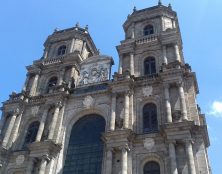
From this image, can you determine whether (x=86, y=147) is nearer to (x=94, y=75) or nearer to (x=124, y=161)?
(x=124, y=161)

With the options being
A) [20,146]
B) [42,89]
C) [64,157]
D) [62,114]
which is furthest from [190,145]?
[42,89]

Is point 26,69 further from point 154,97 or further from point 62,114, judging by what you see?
point 154,97

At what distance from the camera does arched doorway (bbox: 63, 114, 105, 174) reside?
2636 centimetres

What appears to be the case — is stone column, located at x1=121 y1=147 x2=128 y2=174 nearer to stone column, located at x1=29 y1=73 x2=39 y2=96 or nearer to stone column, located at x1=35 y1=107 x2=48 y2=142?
stone column, located at x1=35 y1=107 x2=48 y2=142

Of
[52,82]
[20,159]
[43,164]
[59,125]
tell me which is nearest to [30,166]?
[43,164]

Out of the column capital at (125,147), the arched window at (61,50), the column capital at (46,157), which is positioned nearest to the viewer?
the column capital at (125,147)

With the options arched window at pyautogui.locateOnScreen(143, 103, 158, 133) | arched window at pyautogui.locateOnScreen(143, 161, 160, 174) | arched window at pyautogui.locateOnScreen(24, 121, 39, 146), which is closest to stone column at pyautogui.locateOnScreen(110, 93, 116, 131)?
arched window at pyautogui.locateOnScreen(143, 103, 158, 133)

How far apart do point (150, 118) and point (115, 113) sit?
2876mm

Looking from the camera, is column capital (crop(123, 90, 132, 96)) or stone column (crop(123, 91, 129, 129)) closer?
stone column (crop(123, 91, 129, 129))

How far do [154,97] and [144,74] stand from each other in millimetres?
4189

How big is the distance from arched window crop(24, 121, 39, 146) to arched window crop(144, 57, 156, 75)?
1141 cm

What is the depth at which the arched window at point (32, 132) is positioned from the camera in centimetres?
3065

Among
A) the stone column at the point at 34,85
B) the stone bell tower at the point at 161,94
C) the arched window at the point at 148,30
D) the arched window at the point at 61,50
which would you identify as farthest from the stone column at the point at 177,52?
the stone column at the point at 34,85

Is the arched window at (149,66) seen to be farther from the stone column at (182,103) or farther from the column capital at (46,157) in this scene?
the column capital at (46,157)
